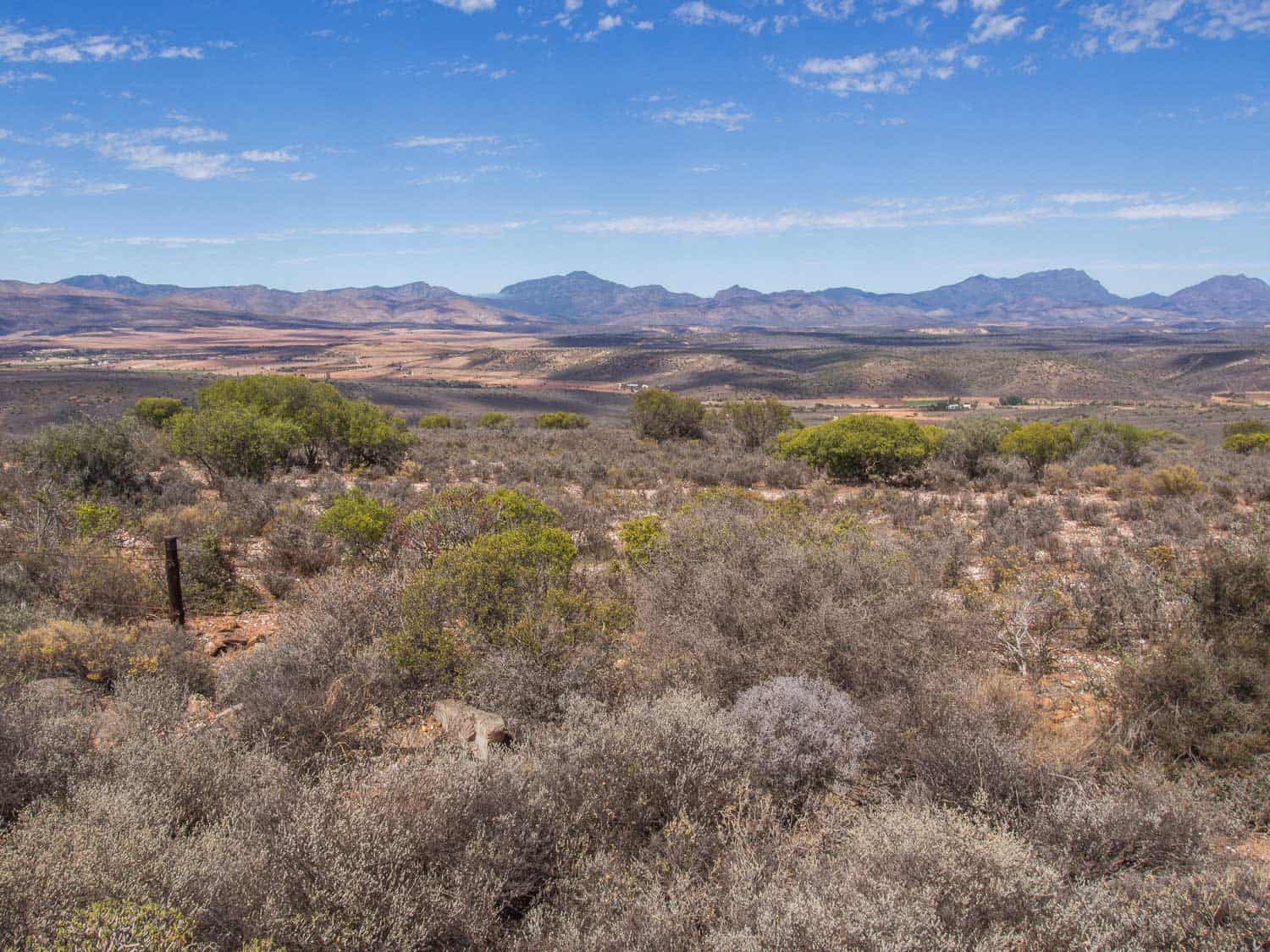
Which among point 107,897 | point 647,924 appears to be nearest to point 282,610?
point 107,897

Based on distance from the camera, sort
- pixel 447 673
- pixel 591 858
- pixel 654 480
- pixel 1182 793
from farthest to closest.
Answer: pixel 654 480 → pixel 447 673 → pixel 1182 793 → pixel 591 858

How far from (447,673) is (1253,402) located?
87.0 m

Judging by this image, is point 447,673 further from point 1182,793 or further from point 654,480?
point 654,480

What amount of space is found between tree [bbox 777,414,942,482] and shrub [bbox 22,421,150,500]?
54.3 feet

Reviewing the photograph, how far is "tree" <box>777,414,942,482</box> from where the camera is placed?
18906 mm

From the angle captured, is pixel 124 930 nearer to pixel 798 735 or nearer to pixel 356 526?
pixel 798 735

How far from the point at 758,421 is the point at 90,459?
69.1ft

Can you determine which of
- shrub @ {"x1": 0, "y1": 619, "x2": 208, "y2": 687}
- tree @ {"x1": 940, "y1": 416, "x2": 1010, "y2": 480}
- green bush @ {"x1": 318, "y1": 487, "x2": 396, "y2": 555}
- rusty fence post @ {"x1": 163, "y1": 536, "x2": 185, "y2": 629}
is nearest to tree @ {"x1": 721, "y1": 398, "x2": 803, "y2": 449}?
tree @ {"x1": 940, "y1": 416, "x2": 1010, "y2": 480}

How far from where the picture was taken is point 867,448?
19000 mm

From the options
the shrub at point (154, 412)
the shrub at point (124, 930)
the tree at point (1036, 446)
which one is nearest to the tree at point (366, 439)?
the shrub at point (154, 412)

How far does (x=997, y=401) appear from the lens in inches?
2891

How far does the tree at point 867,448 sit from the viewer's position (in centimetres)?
1891

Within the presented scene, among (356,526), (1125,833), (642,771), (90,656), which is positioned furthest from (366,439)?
(1125,833)

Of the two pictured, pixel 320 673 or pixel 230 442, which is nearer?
pixel 320 673
